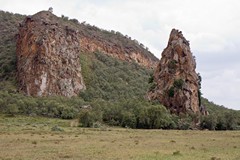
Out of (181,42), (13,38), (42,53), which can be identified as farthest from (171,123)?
(13,38)

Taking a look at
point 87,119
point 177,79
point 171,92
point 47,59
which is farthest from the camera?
point 47,59

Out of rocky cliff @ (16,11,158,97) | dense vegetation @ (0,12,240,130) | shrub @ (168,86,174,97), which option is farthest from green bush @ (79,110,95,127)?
rocky cliff @ (16,11,158,97)

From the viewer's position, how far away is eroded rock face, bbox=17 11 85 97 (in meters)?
156

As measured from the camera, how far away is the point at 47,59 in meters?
160

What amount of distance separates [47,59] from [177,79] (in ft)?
184

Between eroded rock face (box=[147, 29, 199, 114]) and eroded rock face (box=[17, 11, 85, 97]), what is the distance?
42.2 meters

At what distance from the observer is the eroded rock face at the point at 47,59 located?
15575 cm

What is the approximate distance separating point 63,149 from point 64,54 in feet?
429

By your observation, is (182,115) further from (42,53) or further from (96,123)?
(42,53)

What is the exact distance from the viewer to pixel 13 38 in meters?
194

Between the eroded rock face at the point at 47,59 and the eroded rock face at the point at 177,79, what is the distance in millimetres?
42193

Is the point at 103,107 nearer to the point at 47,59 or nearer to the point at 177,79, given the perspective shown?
the point at 177,79

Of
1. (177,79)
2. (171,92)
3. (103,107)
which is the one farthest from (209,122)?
(103,107)

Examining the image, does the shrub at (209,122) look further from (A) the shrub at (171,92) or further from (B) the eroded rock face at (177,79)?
(A) the shrub at (171,92)
